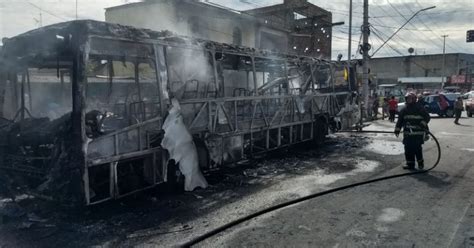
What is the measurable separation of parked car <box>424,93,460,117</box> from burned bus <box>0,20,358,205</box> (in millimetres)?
20013

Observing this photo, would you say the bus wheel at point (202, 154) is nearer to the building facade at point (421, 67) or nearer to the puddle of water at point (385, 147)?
the puddle of water at point (385, 147)

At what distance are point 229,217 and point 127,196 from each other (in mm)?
1745

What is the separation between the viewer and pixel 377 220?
512cm

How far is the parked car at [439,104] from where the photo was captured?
1001 inches

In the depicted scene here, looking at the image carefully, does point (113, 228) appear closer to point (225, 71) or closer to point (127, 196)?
point (127, 196)

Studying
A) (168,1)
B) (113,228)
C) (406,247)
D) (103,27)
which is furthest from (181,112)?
(168,1)

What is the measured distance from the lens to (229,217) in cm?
530

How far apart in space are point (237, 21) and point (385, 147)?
17883mm

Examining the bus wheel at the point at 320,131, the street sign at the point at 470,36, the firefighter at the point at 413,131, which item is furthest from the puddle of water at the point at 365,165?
the street sign at the point at 470,36

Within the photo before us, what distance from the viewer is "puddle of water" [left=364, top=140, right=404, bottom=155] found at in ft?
35.7

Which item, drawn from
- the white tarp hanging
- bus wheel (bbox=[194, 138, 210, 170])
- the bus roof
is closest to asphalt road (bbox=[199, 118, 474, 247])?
the white tarp hanging

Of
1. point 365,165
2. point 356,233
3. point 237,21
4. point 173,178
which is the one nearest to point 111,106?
point 173,178

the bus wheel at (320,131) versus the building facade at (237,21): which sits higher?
the building facade at (237,21)

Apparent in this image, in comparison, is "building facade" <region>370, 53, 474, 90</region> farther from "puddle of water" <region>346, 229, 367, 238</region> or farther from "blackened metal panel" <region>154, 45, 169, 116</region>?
"puddle of water" <region>346, 229, 367, 238</region>
